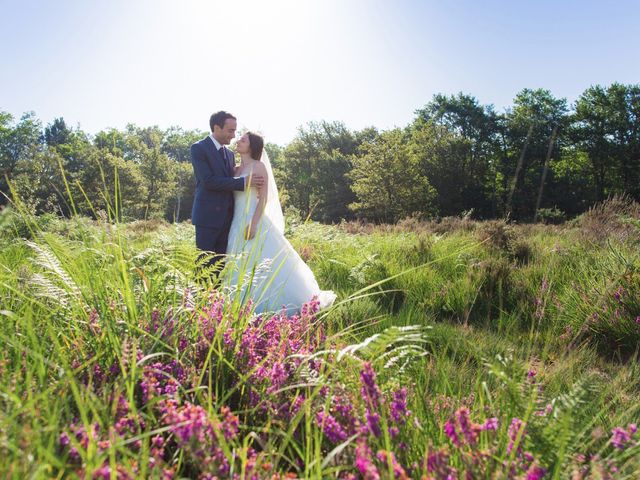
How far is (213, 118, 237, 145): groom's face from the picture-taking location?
18.8ft

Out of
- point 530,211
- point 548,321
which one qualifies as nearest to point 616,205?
point 548,321

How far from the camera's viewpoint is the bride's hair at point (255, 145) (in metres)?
5.73

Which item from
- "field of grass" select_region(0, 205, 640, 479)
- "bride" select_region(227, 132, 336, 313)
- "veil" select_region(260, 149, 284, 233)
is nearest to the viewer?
"field of grass" select_region(0, 205, 640, 479)

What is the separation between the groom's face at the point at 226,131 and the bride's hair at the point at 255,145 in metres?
0.26

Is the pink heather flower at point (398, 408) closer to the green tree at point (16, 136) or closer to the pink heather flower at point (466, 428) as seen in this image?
the pink heather flower at point (466, 428)

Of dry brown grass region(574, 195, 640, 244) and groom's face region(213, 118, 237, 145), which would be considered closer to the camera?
dry brown grass region(574, 195, 640, 244)

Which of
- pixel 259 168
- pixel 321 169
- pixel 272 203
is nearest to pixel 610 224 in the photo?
pixel 272 203

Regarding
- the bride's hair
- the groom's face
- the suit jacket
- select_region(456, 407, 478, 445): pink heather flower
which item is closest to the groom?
the suit jacket

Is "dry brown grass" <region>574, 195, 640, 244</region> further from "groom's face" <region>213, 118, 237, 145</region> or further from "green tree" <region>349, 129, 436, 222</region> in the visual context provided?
"green tree" <region>349, 129, 436, 222</region>

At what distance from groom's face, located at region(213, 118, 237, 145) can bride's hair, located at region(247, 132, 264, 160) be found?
0.26 metres

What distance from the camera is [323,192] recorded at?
147 feet

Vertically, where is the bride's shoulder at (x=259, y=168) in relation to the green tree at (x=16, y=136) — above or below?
below

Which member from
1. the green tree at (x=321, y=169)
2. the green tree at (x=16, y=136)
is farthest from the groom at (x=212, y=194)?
the green tree at (x=16, y=136)

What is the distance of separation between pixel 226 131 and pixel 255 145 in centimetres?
46
